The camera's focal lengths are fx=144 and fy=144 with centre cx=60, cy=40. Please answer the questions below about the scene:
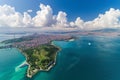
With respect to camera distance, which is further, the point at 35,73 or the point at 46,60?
the point at 46,60

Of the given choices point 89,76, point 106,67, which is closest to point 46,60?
point 89,76

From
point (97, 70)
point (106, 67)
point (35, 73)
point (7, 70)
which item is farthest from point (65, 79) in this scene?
point (7, 70)

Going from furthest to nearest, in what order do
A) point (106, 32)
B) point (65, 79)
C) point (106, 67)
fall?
point (106, 32) → point (106, 67) → point (65, 79)

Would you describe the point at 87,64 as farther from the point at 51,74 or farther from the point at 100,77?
the point at 51,74

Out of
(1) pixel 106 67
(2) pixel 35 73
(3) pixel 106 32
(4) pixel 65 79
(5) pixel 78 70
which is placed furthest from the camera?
(3) pixel 106 32

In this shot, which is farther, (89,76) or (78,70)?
(78,70)

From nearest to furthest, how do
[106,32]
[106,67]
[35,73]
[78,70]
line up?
[35,73]
[78,70]
[106,67]
[106,32]

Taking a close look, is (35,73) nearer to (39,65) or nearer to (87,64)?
(39,65)
